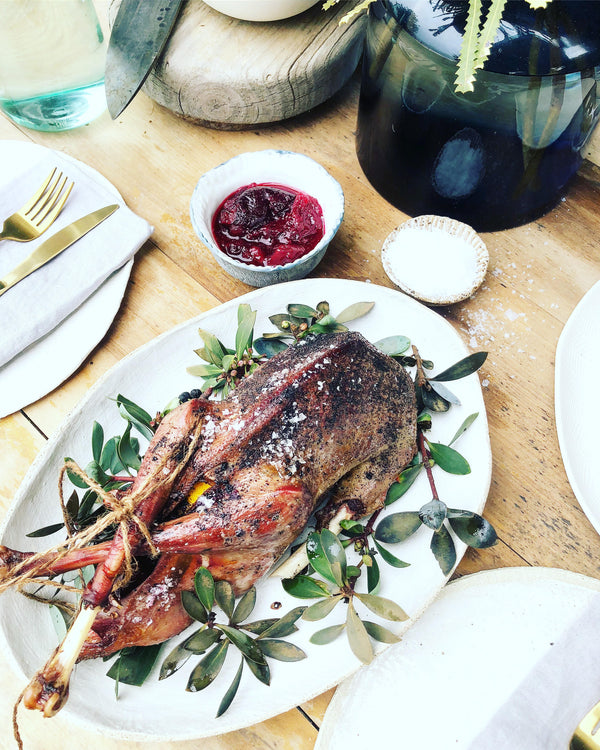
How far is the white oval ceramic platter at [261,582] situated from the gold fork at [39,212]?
0.28m

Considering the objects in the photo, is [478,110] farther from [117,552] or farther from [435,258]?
[117,552]

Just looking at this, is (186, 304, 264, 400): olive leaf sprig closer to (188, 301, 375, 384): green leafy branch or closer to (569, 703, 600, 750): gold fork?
(188, 301, 375, 384): green leafy branch

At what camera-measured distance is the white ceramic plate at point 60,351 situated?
0.86m

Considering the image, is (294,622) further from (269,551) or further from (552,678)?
(552,678)

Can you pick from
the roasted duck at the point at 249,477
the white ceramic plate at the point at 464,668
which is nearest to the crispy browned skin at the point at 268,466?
the roasted duck at the point at 249,477

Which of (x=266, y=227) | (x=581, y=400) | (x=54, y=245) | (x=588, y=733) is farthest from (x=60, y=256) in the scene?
(x=588, y=733)

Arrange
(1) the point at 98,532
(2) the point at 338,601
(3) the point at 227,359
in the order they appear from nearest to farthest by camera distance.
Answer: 1. (1) the point at 98,532
2. (2) the point at 338,601
3. (3) the point at 227,359

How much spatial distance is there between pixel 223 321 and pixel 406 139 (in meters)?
0.35

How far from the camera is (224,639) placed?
677 mm

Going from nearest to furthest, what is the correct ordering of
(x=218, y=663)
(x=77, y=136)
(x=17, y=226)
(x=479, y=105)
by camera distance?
(x=218, y=663)
(x=479, y=105)
(x=17, y=226)
(x=77, y=136)

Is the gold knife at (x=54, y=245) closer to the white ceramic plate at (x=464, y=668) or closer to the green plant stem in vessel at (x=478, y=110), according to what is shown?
the green plant stem in vessel at (x=478, y=110)

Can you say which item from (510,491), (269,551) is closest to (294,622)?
(269,551)

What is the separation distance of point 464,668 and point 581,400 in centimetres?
37

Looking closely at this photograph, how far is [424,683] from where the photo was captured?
71 cm
